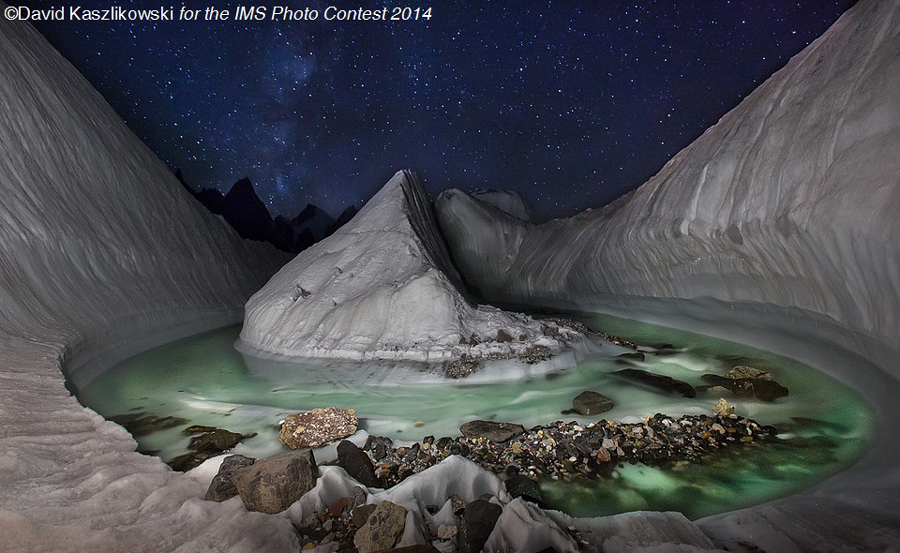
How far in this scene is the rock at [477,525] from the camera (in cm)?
239

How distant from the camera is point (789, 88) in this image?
23.9 feet

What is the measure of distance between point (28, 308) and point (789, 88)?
14.7 meters

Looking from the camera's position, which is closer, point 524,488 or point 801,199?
point 524,488

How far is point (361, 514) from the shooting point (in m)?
2.71

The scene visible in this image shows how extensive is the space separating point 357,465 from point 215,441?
1.91m

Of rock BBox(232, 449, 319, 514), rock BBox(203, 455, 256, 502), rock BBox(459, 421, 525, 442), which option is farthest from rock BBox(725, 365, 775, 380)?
rock BBox(203, 455, 256, 502)

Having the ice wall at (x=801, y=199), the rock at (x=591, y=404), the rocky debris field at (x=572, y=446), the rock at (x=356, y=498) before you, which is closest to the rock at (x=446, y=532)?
the rock at (x=356, y=498)

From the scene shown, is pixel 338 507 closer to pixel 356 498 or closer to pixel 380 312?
pixel 356 498

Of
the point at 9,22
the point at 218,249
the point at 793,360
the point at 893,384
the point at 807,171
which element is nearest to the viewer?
the point at 893,384

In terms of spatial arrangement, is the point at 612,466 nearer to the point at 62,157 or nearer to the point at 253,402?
the point at 253,402

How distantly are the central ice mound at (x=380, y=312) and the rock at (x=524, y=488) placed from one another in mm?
4226

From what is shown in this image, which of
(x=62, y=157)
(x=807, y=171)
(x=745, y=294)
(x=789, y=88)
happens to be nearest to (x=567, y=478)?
(x=807, y=171)

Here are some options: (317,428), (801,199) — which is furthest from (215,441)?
(801,199)

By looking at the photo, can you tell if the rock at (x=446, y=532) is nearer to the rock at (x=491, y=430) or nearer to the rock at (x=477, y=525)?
the rock at (x=477, y=525)
